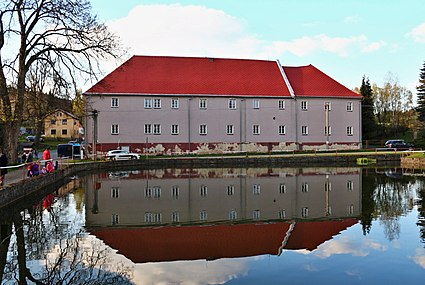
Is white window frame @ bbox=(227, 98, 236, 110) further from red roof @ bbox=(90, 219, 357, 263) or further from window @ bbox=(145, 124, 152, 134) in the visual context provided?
red roof @ bbox=(90, 219, 357, 263)

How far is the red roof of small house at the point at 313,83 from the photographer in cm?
4700

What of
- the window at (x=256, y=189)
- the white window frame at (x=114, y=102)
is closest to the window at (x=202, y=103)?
the white window frame at (x=114, y=102)

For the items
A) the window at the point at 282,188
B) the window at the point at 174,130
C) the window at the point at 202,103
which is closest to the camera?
the window at the point at 282,188

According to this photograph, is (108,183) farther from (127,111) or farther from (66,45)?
(127,111)

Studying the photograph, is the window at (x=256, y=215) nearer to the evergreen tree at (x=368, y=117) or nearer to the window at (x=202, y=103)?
the window at (x=202, y=103)

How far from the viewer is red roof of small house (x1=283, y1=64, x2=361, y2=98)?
4700 cm

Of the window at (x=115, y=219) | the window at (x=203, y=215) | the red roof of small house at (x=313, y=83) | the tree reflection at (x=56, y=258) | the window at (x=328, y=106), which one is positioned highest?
the red roof of small house at (x=313, y=83)

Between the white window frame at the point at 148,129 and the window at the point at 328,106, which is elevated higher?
the window at the point at 328,106

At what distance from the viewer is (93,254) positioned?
9.22 meters

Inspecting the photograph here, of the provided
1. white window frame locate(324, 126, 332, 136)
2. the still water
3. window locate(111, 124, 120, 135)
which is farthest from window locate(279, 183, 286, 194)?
white window frame locate(324, 126, 332, 136)

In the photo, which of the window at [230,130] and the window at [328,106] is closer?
the window at [230,130]

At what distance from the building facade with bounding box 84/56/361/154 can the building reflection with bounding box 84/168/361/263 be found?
66.1 ft

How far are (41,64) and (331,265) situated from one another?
68.4 feet

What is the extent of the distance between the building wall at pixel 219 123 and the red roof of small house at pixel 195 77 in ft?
2.69
